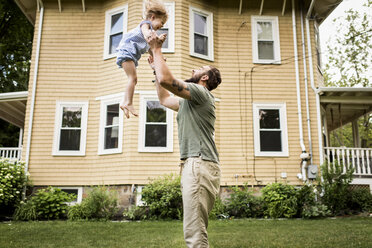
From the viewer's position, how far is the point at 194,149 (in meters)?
2.99

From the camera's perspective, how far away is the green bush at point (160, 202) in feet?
30.4

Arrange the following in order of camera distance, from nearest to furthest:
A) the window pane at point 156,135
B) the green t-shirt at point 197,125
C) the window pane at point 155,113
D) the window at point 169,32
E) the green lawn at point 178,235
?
the green t-shirt at point 197,125 < the green lawn at point 178,235 < the window pane at point 156,135 < the window pane at point 155,113 < the window at point 169,32

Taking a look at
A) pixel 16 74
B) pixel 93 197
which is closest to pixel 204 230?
pixel 93 197

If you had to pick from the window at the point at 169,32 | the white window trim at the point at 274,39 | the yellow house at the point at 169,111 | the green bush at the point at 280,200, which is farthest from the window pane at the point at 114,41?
the green bush at the point at 280,200

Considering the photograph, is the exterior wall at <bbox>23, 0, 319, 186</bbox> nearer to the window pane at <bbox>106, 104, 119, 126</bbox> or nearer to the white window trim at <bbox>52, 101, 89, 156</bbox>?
the white window trim at <bbox>52, 101, 89, 156</bbox>

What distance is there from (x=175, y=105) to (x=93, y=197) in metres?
6.53

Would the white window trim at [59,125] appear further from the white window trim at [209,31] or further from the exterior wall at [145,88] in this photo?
the white window trim at [209,31]

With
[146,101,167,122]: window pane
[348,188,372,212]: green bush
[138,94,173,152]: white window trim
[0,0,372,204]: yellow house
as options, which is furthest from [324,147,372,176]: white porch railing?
[146,101,167,122]: window pane

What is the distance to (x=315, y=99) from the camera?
11648mm

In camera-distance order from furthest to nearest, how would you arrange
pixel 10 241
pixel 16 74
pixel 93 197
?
→ pixel 16 74, pixel 93 197, pixel 10 241

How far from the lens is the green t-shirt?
2.99 metres

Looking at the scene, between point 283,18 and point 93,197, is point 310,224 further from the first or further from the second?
point 283,18

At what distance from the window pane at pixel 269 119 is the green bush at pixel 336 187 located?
2046 millimetres

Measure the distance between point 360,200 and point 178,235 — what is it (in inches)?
258
